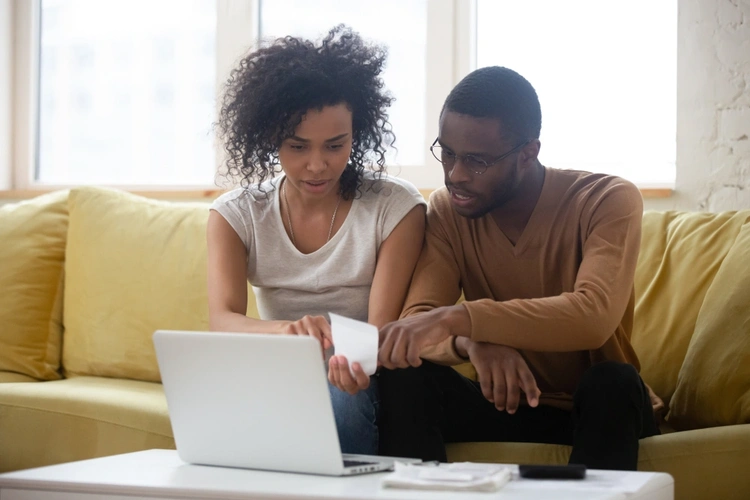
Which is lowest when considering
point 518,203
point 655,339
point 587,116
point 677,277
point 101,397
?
point 101,397

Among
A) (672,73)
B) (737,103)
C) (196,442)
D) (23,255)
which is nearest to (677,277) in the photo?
(737,103)

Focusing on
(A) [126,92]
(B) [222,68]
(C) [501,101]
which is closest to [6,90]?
(A) [126,92]

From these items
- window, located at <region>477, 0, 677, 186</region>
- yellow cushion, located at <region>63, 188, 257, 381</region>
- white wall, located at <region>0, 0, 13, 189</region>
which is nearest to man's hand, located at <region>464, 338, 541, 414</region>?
yellow cushion, located at <region>63, 188, 257, 381</region>

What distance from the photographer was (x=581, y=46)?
277 centimetres

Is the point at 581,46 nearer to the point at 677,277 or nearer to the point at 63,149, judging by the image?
the point at 677,277

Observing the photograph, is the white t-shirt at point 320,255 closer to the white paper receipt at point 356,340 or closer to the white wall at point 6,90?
the white paper receipt at point 356,340

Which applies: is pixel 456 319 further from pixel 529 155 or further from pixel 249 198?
pixel 249 198

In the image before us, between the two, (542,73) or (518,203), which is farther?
(542,73)

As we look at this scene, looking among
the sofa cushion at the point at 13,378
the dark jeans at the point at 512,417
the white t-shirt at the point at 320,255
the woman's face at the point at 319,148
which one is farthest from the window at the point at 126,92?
the dark jeans at the point at 512,417

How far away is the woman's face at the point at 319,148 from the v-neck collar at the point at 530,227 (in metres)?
0.32

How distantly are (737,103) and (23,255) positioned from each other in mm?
1896

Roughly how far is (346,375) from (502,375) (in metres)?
0.26

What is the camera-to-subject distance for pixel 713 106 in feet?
8.08

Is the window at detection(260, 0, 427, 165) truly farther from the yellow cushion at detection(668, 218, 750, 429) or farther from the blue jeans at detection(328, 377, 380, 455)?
the blue jeans at detection(328, 377, 380, 455)
